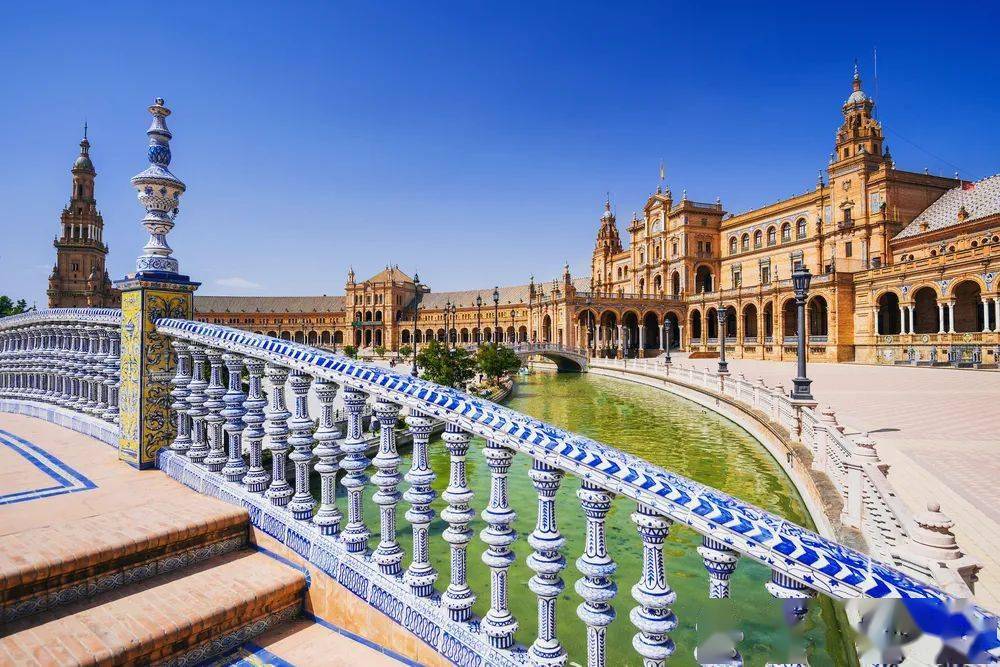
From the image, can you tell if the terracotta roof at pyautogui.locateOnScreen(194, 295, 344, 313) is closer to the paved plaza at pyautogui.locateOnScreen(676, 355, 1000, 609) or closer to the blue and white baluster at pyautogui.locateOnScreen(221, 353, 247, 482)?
the paved plaza at pyautogui.locateOnScreen(676, 355, 1000, 609)

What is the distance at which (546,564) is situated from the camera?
2.07m

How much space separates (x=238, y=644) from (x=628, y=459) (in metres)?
2.23

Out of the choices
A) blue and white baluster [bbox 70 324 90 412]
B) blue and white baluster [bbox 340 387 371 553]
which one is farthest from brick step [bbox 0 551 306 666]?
blue and white baluster [bbox 70 324 90 412]

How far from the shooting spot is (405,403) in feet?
8.43

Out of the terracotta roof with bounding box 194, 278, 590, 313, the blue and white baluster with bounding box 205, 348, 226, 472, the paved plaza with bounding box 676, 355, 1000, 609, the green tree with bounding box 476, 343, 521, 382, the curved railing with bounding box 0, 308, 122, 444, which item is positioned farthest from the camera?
the terracotta roof with bounding box 194, 278, 590, 313

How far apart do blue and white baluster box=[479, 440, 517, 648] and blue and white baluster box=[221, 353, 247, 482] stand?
2060 millimetres

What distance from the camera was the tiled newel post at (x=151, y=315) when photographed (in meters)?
4.45

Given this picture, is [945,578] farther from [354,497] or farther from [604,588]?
[354,497]

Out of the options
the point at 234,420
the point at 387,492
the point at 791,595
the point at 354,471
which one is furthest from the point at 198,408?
the point at 791,595

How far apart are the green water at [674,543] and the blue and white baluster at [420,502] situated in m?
0.88

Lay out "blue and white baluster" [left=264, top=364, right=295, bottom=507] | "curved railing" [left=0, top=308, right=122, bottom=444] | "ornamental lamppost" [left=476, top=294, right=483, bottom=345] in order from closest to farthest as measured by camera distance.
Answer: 1. "blue and white baluster" [left=264, top=364, right=295, bottom=507]
2. "curved railing" [left=0, top=308, right=122, bottom=444]
3. "ornamental lamppost" [left=476, top=294, right=483, bottom=345]

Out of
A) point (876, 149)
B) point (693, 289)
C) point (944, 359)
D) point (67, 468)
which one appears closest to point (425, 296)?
point (693, 289)

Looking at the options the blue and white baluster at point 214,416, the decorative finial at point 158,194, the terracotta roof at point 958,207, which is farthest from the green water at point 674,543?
the terracotta roof at point 958,207

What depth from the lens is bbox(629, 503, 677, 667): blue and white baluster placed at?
173cm
